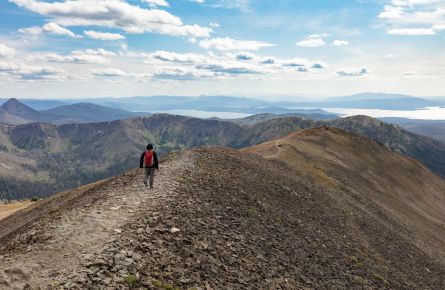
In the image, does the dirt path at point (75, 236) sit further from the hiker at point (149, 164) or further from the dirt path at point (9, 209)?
the dirt path at point (9, 209)

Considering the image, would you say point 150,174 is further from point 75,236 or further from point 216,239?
point 75,236

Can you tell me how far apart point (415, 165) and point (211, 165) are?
111 metres

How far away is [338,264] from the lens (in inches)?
1220

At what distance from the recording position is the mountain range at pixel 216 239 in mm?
17969

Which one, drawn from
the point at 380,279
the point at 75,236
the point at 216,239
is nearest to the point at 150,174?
the point at 216,239

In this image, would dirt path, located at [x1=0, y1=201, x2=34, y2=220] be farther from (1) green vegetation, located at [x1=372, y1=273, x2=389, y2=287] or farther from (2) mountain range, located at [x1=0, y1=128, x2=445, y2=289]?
(1) green vegetation, located at [x1=372, y1=273, x2=389, y2=287]

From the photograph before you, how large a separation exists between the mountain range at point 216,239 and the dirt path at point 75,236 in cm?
6

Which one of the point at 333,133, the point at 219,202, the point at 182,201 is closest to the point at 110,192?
the point at 182,201

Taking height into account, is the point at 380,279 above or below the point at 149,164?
below

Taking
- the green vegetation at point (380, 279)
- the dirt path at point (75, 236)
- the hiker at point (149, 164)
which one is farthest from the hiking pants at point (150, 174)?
the green vegetation at point (380, 279)

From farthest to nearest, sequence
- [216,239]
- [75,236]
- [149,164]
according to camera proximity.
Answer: [149,164] < [216,239] < [75,236]

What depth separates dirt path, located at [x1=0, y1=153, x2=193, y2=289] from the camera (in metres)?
16.5

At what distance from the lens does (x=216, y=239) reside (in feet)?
79.0

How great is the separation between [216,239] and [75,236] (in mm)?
8475
